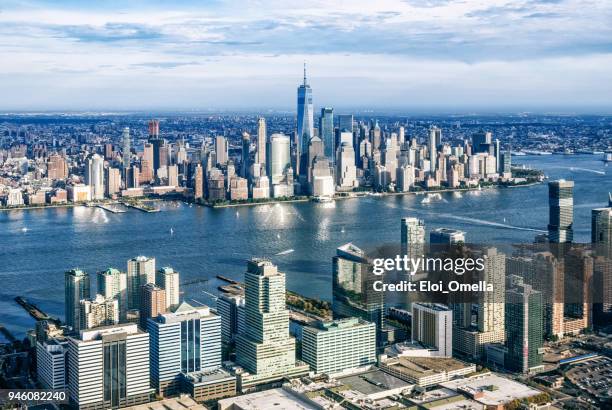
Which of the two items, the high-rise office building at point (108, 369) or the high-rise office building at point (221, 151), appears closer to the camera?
the high-rise office building at point (108, 369)

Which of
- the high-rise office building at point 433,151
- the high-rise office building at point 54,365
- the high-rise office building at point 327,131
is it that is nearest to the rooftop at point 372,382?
the high-rise office building at point 54,365

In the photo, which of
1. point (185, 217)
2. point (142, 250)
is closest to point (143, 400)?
point (142, 250)

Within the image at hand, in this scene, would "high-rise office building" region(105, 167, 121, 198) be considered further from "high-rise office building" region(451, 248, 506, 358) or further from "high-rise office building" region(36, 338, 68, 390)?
"high-rise office building" region(451, 248, 506, 358)

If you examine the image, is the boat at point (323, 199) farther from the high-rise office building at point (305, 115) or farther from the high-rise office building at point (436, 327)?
the high-rise office building at point (436, 327)

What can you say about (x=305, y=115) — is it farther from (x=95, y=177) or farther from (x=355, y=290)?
(x=355, y=290)

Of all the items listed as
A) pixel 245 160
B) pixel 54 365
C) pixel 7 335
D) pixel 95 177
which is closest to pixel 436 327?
pixel 54 365

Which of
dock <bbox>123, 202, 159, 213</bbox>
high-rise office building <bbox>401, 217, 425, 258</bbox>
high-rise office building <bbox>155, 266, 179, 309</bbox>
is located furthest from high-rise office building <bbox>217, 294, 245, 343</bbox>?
dock <bbox>123, 202, 159, 213</bbox>
